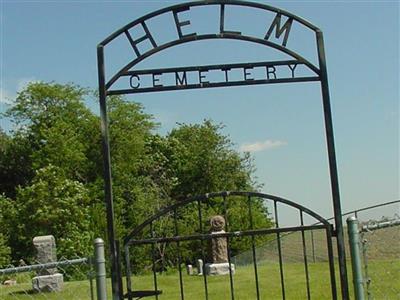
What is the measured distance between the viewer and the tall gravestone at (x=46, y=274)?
1298 centimetres

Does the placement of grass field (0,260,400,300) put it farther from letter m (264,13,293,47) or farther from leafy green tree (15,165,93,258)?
leafy green tree (15,165,93,258)

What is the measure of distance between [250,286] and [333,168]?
707cm

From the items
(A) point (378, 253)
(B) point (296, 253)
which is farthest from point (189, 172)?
(A) point (378, 253)

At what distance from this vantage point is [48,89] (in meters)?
30.3

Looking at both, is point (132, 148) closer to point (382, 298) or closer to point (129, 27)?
point (382, 298)

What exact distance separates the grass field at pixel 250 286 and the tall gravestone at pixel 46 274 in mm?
233

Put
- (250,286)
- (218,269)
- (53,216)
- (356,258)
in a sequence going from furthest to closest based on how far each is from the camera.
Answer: (53,216), (218,269), (250,286), (356,258)

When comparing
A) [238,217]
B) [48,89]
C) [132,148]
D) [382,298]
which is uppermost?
[48,89]

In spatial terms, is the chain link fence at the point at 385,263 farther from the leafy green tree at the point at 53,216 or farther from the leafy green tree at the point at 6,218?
the leafy green tree at the point at 6,218

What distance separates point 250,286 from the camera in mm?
11555

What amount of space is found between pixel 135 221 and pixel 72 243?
5062 mm

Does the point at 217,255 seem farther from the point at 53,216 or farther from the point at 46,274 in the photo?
the point at 53,216

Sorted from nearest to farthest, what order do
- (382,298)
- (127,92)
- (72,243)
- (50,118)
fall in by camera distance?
(127,92), (382,298), (72,243), (50,118)

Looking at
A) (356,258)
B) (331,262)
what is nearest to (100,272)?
(331,262)
